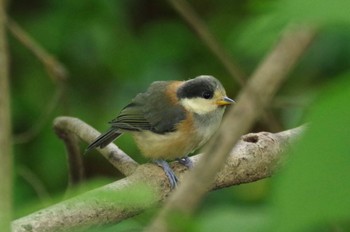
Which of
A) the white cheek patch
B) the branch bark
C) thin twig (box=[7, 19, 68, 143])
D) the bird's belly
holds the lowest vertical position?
the branch bark

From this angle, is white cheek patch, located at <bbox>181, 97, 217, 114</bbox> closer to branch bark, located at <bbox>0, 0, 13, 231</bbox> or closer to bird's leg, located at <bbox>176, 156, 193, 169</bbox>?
bird's leg, located at <bbox>176, 156, 193, 169</bbox>

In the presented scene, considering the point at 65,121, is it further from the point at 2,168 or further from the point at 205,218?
the point at 2,168

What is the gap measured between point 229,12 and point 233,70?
152 inches

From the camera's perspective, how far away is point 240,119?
1.57 ft

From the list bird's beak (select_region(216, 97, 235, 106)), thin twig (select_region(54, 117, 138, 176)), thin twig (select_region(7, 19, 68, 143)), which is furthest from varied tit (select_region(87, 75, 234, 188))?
thin twig (select_region(7, 19, 68, 143))

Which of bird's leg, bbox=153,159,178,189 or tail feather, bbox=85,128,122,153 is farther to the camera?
tail feather, bbox=85,128,122,153

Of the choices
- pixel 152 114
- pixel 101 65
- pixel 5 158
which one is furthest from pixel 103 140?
pixel 5 158

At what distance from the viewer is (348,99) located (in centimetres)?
49

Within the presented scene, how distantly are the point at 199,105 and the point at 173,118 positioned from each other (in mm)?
139

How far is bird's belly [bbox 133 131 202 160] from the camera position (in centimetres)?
290

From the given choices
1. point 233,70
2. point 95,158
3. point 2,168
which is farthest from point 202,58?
point 2,168

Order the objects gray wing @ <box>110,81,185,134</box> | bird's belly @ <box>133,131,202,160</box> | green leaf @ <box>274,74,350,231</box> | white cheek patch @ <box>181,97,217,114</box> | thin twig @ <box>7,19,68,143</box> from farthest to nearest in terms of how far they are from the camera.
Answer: white cheek patch @ <box>181,97,217,114</box>, gray wing @ <box>110,81,185,134</box>, bird's belly @ <box>133,131,202,160</box>, thin twig @ <box>7,19,68,143</box>, green leaf @ <box>274,74,350,231</box>

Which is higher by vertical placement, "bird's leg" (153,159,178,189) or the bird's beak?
the bird's beak

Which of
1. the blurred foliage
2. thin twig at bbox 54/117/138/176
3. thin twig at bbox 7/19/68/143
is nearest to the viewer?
thin twig at bbox 7/19/68/143
